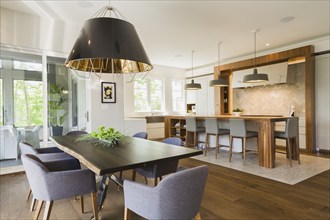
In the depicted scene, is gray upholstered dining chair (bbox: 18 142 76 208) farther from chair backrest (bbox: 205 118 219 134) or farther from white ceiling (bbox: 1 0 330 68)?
chair backrest (bbox: 205 118 219 134)

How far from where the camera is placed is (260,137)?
162 inches

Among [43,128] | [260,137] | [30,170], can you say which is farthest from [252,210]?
[43,128]

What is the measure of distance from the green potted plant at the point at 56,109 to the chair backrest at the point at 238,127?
3656mm

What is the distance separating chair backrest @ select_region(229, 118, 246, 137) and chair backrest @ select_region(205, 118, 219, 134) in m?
0.43

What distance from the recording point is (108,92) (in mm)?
4883

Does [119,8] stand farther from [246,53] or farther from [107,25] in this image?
[246,53]

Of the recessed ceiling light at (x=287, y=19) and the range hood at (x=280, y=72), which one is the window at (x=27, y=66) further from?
the range hood at (x=280, y=72)

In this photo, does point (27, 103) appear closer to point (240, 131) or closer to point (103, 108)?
point (103, 108)

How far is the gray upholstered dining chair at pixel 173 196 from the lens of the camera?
54.6 inches

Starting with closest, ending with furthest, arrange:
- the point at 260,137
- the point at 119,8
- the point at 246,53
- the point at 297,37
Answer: the point at 119,8 → the point at 260,137 → the point at 297,37 → the point at 246,53

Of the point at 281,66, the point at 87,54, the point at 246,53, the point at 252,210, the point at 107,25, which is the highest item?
the point at 246,53

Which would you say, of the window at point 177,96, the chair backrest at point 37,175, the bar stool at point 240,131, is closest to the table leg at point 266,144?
the bar stool at point 240,131

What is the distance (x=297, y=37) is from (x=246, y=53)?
5.21 feet

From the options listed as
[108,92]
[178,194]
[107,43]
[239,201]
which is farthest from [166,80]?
[178,194]
